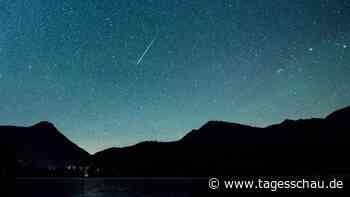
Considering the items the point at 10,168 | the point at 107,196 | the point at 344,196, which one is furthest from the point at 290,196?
the point at 10,168

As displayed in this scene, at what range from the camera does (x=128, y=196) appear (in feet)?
171

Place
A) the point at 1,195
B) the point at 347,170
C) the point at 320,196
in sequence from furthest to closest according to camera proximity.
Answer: the point at 347,170 → the point at 320,196 → the point at 1,195

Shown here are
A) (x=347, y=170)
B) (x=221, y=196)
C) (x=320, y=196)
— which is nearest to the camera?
(x=320, y=196)

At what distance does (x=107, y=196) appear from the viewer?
173ft

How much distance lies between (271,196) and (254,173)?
15426cm

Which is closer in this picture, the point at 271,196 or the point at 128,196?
the point at 271,196

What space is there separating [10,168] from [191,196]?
27.2m

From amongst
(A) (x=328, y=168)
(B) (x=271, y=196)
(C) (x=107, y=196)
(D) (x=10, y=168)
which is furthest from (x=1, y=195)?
(A) (x=328, y=168)

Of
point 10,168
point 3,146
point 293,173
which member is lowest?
point 293,173

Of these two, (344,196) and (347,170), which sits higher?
(344,196)

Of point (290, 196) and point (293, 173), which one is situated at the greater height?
point (290, 196)

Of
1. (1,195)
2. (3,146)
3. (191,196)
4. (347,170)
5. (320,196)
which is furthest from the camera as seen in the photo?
(347,170)

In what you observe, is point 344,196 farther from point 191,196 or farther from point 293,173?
point 293,173

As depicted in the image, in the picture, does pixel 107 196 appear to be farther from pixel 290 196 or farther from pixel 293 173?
pixel 293 173
